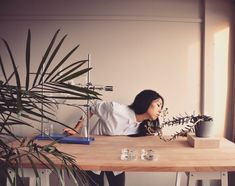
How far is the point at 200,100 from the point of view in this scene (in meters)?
2.91

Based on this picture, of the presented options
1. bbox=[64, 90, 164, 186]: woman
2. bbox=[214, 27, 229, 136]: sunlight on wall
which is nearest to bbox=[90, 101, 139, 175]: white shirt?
bbox=[64, 90, 164, 186]: woman

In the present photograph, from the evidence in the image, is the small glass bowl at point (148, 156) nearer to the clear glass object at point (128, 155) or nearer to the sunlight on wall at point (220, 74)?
the clear glass object at point (128, 155)

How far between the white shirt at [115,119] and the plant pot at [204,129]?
642 millimetres

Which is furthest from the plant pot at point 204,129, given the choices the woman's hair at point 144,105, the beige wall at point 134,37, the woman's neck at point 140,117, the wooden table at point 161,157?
the beige wall at point 134,37

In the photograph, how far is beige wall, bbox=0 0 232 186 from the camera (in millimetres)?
2855

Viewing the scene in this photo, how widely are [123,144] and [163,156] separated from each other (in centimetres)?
42

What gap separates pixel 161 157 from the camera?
65.1 inches

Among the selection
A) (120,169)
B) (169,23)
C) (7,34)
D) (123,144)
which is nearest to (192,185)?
(120,169)

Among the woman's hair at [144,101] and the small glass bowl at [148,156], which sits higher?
the woman's hair at [144,101]

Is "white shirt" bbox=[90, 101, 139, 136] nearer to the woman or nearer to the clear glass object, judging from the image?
the woman

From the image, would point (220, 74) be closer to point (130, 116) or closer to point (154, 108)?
point (154, 108)

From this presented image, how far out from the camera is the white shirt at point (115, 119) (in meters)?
2.38

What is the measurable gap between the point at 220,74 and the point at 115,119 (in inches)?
54.4

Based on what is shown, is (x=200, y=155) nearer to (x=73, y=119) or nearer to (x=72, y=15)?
(x=73, y=119)
